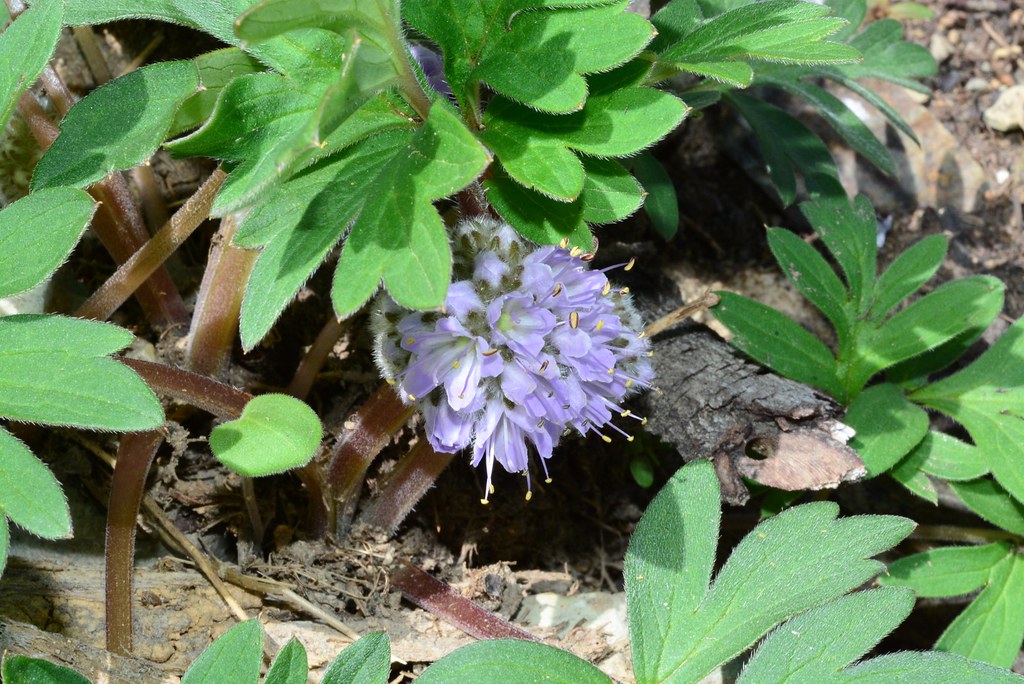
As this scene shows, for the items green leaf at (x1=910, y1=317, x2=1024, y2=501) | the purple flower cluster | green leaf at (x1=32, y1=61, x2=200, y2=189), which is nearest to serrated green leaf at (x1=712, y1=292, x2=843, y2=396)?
green leaf at (x1=910, y1=317, x2=1024, y2=501)

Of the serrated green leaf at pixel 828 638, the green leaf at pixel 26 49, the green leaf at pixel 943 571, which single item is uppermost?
the green leaf at pixel 26 49

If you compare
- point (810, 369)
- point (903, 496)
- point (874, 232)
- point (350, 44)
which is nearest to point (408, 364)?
point (350, 44)

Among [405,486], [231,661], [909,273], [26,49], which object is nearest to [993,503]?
[909,273]

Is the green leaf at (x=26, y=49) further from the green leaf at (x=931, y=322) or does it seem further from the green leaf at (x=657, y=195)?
the green leaf at (x=931, y=322)

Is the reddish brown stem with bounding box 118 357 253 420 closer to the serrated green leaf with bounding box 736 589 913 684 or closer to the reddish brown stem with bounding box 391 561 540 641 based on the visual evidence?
the reddish brown stem with bounding box 391 561 540 641

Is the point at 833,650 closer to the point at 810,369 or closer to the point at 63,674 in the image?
the point at 810,369

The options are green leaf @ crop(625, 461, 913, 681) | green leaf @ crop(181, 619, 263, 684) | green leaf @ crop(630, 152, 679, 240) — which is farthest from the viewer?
green leaf @ crop(630, 152, 679, 240)

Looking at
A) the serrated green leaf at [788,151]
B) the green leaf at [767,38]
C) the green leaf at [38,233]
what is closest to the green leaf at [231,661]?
the green leaf at [38,233]

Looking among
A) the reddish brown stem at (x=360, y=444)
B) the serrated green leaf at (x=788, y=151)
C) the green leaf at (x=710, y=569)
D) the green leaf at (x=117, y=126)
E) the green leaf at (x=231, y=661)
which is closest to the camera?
the green leaf at (x=231, y=661)
